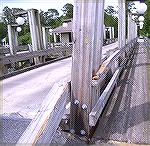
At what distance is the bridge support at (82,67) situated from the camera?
132 inches

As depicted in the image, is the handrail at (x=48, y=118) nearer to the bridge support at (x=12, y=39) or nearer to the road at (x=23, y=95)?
the road at (x=23, y=95)

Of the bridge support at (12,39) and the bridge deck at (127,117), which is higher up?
the bridge support at (12,39)

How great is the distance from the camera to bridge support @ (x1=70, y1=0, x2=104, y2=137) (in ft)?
11.0

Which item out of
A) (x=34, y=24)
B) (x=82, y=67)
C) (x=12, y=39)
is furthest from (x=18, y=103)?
(x=12, y=39)

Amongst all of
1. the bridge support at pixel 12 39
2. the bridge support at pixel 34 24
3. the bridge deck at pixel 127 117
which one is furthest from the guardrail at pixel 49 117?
the bridge support at pixel 12 39

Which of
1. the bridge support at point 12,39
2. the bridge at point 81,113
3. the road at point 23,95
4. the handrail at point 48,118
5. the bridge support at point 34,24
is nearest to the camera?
the handrail at point 48,118

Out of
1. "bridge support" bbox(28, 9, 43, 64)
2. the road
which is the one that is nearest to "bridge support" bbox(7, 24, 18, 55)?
"bridge support" bbox(28, 9, 43, 64)

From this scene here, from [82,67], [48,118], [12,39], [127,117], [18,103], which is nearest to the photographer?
[48,118]

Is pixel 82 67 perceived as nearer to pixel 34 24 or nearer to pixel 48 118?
pixel 48 118

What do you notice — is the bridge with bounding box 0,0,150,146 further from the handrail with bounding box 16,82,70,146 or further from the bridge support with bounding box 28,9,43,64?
the bridge support with bounding box 28,9,43,64

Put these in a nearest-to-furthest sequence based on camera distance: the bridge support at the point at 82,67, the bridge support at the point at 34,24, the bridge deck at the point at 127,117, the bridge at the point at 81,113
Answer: the bridge at the point at 81,113 → the bridge support at the point at 82,67 → the bridge deck at the point at 127,117 → the bridge support at the point at 34,24

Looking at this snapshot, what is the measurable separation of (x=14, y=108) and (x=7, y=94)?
3.98 feet

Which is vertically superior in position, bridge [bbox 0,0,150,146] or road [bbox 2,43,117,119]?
bridge [bbox 0,0,150,146]

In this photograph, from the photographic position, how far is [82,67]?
3.40 m
